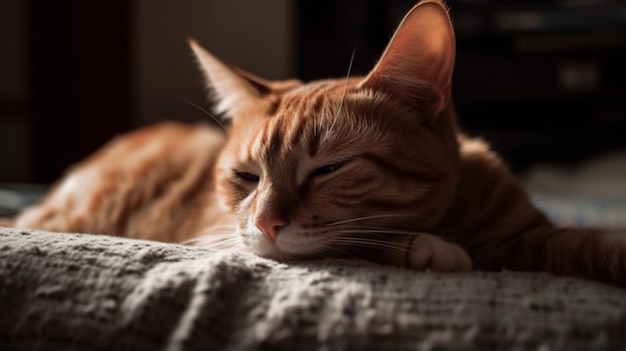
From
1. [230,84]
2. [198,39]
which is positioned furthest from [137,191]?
[198,39]

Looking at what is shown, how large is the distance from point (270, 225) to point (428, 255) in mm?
237

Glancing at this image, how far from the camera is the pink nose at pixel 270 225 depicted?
99 centimetres

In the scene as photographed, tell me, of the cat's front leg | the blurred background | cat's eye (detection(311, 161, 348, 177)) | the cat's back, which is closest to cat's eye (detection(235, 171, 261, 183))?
cat's eye (detection(311, 161, 348, 177))

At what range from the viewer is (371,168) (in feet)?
Answer: 3.49

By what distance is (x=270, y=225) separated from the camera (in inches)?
39.1

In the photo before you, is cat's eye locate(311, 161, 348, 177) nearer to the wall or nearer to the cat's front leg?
the cat's front leg

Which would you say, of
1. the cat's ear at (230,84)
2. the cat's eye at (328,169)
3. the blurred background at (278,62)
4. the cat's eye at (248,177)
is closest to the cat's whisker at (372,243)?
the cat's eye at (328,169)

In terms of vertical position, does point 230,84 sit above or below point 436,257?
above

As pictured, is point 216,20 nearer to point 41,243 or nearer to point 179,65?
point 179,65

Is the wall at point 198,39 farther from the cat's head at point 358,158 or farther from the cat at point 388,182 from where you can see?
the cat's head at point 358,158

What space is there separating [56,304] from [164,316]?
0.13 meters

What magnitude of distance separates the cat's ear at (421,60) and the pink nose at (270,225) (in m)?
0.32

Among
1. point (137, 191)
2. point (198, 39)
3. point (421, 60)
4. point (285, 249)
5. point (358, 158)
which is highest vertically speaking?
point (421, 60)

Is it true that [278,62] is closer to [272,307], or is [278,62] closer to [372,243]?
[372,243]
